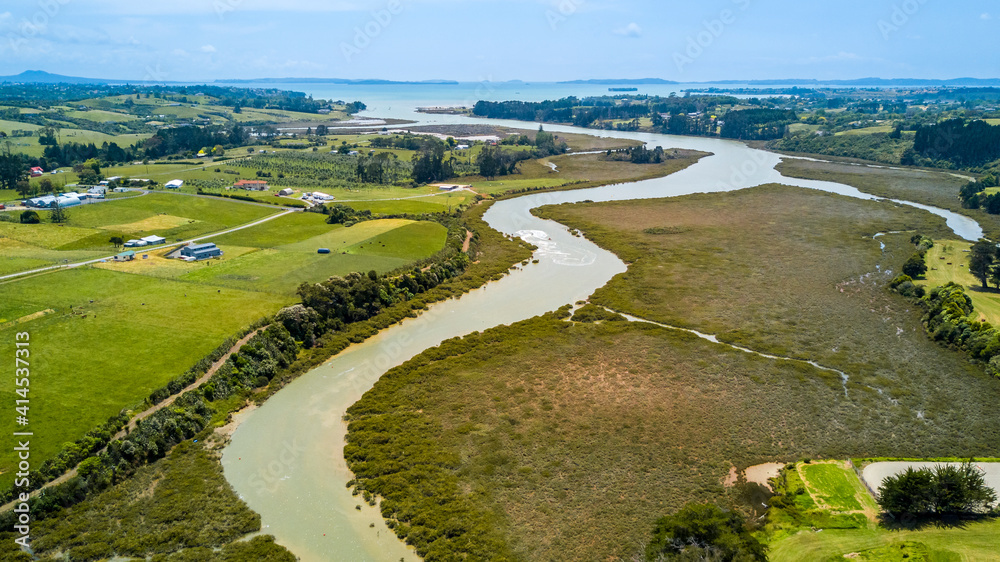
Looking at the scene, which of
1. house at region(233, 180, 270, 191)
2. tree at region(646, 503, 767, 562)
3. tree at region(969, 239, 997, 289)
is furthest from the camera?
house at region(233, 180, 270, 191)

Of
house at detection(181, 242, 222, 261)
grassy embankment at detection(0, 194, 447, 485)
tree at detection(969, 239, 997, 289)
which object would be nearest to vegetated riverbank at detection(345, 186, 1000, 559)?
tree at detection(969, 239, 997, 289)

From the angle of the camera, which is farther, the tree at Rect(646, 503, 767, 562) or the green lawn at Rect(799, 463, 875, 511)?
the green lawn at Rect(799, 463, 875, 511)

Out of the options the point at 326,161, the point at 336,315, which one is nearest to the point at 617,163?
the point at 326,161

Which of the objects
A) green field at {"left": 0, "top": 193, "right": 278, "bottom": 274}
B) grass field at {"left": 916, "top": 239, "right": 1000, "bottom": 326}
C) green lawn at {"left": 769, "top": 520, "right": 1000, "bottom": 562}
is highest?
green field at {"left": 0, "top": 193, "right": 278, "bottom": 274}

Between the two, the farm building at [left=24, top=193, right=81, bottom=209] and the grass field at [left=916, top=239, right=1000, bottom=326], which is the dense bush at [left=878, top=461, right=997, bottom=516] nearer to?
the grass field at [left=916, top=239, right=1000, bottom=326]

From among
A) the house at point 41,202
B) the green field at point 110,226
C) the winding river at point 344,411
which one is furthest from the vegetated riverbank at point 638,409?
the house at point 41,202

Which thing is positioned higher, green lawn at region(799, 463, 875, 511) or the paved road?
the paved road

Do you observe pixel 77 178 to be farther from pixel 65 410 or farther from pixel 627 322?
pixel 627 322

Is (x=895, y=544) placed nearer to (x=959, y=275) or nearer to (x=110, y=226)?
(x=959, y=275)
